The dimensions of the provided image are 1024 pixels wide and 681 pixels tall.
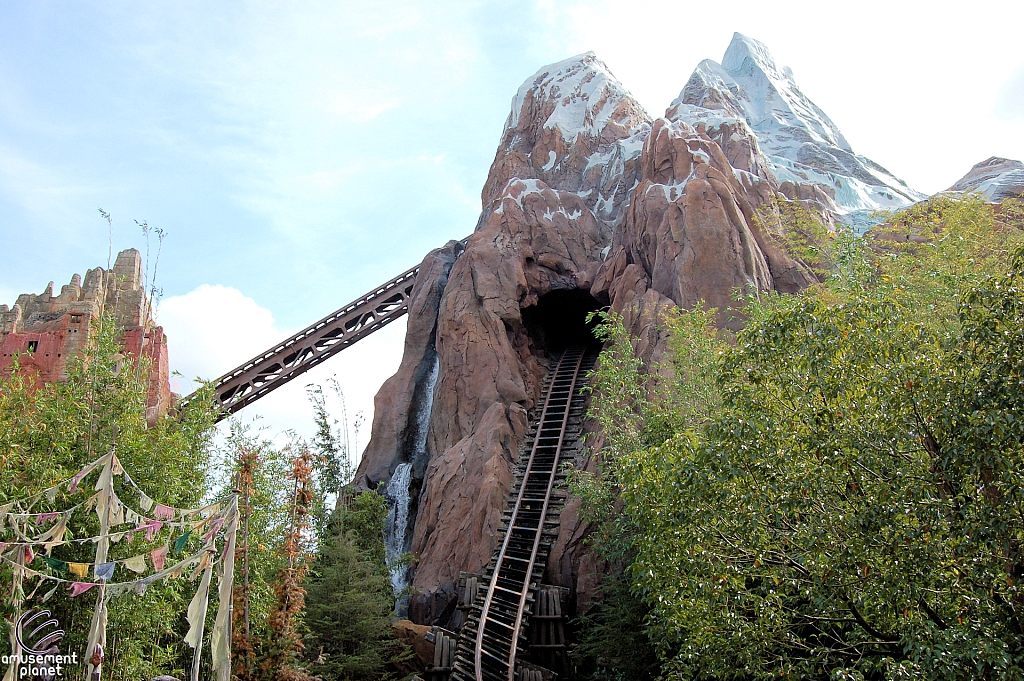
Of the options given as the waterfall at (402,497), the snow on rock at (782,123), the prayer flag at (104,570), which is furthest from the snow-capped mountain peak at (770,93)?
the prayer flag at (104,570)

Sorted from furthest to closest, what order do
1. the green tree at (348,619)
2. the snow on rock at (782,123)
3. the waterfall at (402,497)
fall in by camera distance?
1. the snow on rock at (782,123)
2. the waterfall at (402,497)
3. the green tree at (348,619)

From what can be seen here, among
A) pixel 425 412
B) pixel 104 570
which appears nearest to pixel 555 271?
pixel 425 412

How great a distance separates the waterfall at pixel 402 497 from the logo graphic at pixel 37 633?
9.70 metres

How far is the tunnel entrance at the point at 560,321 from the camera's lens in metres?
24.9

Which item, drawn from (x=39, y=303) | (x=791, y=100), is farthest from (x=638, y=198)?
(x=791, y=100)

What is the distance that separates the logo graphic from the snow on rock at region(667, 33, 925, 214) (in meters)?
22.2

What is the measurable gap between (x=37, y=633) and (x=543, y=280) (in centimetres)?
1761

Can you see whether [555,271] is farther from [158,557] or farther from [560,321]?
[158,557]

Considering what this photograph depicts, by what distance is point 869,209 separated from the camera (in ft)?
94.8

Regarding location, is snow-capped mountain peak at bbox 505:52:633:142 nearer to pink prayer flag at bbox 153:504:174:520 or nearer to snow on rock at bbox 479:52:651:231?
snow on rock at bbox 479:52:651:231

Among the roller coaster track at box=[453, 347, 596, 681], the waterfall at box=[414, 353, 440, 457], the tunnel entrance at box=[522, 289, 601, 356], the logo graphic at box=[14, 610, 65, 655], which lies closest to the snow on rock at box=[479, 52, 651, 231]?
the tunnel entrance at box=[522, 289, 601, 356]

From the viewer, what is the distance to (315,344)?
27.8 m

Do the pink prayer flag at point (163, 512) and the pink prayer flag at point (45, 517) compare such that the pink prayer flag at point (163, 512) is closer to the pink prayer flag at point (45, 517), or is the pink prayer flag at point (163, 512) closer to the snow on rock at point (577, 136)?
the pink prayer flag at point (45, 517)

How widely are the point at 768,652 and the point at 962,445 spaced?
2.89 meters
